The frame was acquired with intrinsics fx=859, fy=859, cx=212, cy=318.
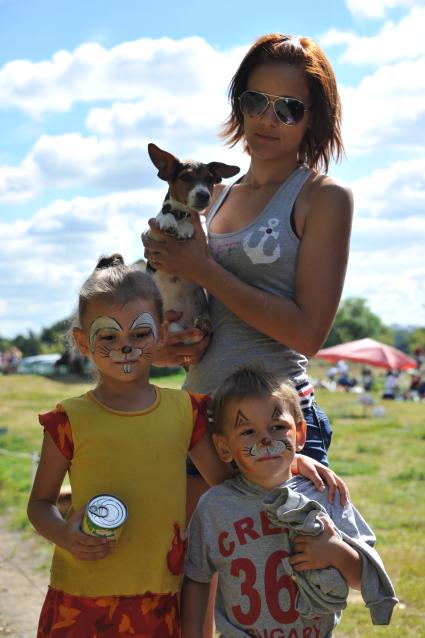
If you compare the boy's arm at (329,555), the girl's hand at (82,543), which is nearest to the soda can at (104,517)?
the girl's hand at (82,543)

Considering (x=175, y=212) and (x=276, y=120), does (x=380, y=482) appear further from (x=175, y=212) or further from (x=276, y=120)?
(x=276, y=120)

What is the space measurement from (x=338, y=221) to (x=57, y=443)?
118 centimetres

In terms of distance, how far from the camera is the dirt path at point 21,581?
5.36 metres

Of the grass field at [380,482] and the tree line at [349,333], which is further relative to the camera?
the tree line at [349,333]

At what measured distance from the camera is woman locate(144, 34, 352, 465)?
290cm

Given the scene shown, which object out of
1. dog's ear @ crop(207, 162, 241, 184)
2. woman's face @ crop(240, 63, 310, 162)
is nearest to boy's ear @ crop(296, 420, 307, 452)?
woman's face @ crop(240, 63, 310, 162)

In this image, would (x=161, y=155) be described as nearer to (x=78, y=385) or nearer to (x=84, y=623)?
(x=84, y=623)

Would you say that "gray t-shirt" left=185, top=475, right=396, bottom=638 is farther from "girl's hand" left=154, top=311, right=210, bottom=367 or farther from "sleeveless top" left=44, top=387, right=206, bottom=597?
"girl's hand" left=154, top=311, right=210, bottom=367

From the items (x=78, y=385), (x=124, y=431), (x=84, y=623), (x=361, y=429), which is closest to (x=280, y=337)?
(x=124, y=431)

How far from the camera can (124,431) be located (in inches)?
103

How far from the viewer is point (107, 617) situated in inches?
101

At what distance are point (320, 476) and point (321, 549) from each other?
0.27 meters

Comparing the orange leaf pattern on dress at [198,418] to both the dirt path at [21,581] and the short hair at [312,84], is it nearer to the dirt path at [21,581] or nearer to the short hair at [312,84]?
the short hair at [312,84]

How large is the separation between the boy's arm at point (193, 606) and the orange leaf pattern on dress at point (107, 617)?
3.6 inches
